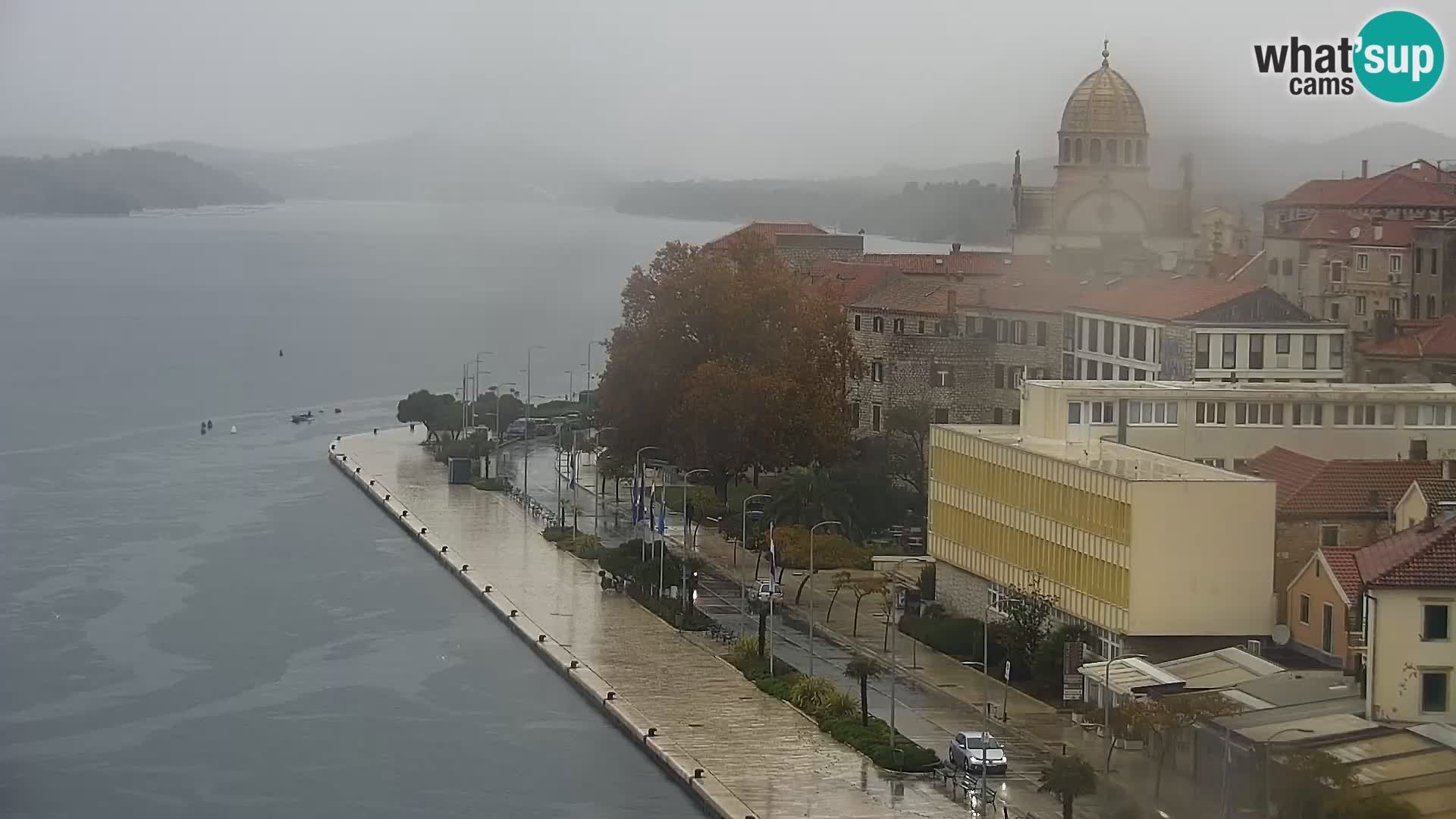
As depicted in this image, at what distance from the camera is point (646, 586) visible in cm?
2327

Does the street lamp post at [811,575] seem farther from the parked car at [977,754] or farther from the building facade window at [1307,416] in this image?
the building facade window at [1307,416]

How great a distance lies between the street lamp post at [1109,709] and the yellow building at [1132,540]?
1.01 ft

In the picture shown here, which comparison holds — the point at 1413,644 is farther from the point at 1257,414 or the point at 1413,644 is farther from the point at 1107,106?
the point at 1107,106

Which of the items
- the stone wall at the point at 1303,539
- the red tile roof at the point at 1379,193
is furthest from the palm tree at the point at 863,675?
the red tile roof at the point at 1379,193

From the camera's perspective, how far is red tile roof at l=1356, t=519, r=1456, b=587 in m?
13.8

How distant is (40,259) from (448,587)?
10307 cm

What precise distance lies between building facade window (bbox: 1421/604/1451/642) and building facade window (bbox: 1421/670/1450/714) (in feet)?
0.70

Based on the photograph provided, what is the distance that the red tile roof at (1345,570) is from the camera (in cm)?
1542

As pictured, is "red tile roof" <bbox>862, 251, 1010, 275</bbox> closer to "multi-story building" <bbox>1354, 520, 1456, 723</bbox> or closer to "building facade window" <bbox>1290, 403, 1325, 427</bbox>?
"building facade window" <bbox>1290, 403, 1325, 427</bbox>

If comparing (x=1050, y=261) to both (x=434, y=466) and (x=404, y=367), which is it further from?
(x=404, y=367)

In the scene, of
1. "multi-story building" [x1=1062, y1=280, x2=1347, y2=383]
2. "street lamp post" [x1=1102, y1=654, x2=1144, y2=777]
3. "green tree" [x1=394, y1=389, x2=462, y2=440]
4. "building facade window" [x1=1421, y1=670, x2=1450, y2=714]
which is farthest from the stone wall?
"green tree" [x1=394, y1=389, x2=462, y2=440]

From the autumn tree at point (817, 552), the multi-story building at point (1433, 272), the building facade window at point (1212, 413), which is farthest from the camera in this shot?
the multi-story building at point (1433, 272)

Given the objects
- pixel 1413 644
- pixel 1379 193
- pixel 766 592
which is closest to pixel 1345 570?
pixel 1413 644

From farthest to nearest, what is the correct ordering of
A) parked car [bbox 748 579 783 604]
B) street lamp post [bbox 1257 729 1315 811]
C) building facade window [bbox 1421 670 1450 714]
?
1. parked car [bbox 748 579 783 604]
2. building facade window [bbox 1421 670 1450 714]
3. street lamp post [bbox 1257 729 1315 811]
